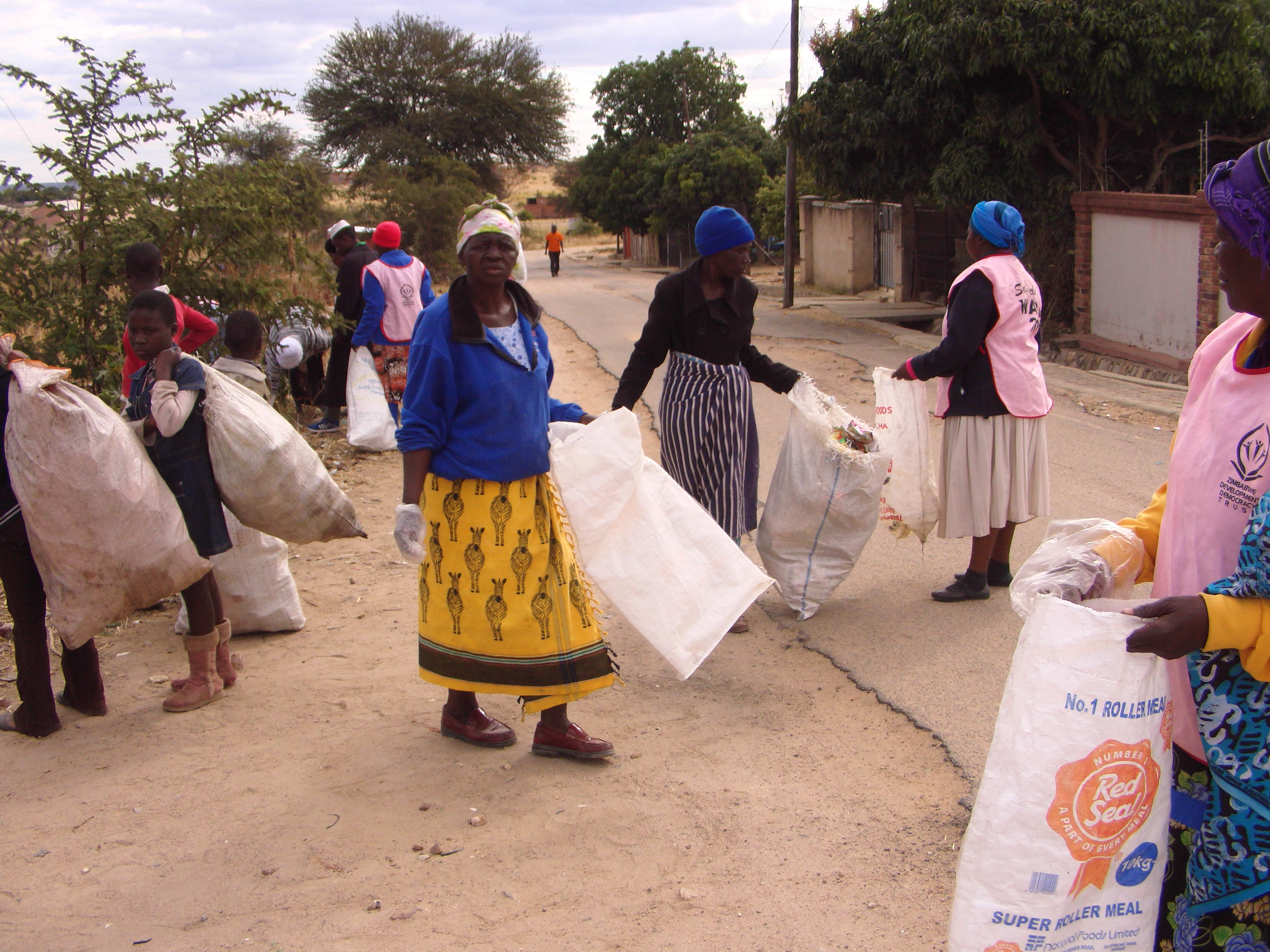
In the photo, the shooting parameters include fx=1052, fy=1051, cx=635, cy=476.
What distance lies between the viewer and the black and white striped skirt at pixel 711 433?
4.54 metres

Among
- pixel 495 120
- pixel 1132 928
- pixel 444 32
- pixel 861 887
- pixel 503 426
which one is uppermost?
pixel 444 32

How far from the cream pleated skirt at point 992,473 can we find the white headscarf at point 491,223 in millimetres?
2378

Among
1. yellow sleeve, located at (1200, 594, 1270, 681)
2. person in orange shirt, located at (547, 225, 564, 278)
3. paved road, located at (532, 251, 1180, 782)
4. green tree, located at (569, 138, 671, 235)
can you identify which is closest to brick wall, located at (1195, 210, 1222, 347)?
paved road, located at (532, 251, 1180, 782)

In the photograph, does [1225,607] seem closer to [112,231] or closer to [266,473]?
[266,473]

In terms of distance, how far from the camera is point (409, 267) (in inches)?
313

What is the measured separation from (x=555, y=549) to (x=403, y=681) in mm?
1319

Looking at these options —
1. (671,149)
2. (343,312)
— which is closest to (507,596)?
(343,312)

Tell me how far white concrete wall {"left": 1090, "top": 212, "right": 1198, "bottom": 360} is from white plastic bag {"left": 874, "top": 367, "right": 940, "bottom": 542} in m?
7.64

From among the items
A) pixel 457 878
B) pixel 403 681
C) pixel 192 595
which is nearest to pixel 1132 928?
pixel 457 878

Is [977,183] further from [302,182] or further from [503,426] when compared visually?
[503,426]

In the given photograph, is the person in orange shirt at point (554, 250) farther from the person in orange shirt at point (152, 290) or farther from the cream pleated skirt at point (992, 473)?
the cream pleated skirt at point (992, 473)

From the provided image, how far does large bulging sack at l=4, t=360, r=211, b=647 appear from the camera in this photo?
3482 millimetres

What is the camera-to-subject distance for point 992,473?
479 centimetres

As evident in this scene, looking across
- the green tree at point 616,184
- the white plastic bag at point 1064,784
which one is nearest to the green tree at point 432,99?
the green tree at point 616,184
